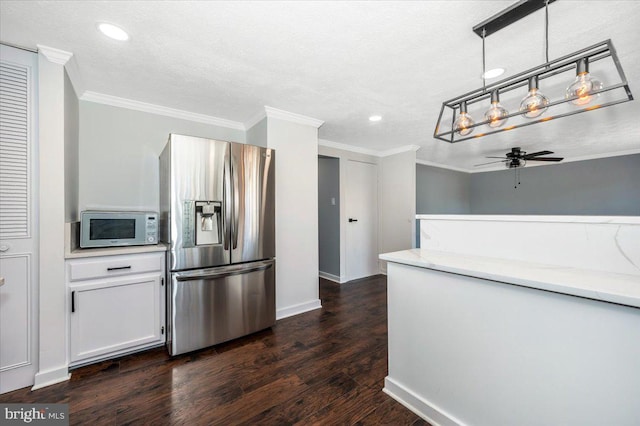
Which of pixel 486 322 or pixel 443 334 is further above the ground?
pixel 486 322

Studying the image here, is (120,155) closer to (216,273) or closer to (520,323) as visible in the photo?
(216,273)

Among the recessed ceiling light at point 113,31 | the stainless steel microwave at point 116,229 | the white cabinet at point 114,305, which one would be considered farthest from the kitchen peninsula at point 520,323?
the recessed ceiling light at point 113,31

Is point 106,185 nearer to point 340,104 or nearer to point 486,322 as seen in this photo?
point 340,104

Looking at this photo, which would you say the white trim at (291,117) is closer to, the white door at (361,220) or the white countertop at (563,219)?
the white door at (361,220)

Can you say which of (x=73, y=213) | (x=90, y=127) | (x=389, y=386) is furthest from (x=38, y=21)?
(x=389, y=386)

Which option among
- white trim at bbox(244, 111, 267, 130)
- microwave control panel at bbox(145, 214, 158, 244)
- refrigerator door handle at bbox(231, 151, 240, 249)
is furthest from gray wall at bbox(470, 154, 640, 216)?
microwave control panel at bbox(145, 214, 158, 244)

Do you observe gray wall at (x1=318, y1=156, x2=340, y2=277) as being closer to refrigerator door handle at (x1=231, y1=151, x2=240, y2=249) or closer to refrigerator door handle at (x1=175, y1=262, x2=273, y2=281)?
refrigerator door handle at (x1=175, y1=262, x2=273, y2=281)

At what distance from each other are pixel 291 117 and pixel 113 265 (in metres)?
2.19

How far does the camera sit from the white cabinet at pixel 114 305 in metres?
1.94

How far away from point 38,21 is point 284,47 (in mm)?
1443

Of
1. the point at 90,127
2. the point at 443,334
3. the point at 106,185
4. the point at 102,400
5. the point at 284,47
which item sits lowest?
the point at 102,400

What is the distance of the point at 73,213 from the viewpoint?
2.23 m

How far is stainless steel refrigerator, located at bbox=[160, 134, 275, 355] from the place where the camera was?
2.16 meters

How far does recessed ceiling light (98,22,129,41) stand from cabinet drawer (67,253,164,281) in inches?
61.5
